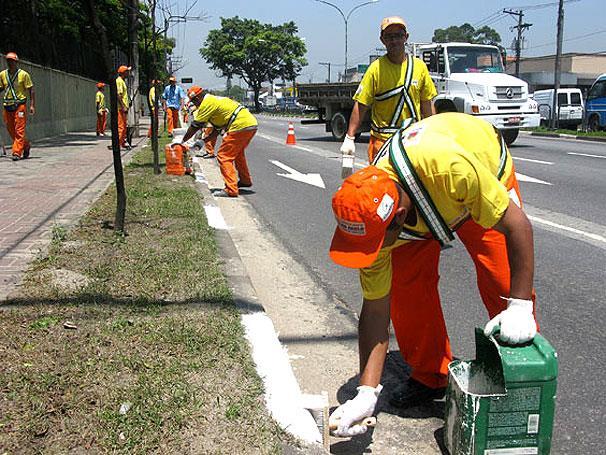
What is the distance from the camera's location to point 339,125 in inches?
827

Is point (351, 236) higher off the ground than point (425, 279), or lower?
→ higher

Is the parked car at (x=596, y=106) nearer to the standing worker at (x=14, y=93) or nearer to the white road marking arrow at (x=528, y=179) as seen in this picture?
the white road marking arrow at (x=528, y=179)

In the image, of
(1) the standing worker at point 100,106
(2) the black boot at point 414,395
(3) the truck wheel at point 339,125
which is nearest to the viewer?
(2) the black boot at point 414,395

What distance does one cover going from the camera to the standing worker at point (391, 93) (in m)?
5.73

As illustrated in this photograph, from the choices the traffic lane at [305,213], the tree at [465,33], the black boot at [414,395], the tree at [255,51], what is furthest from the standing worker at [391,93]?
the tree at [465,33]

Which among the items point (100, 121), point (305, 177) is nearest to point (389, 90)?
point (305, 177)

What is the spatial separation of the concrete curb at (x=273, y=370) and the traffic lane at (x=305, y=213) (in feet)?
2.76

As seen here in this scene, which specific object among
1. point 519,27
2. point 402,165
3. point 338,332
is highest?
point 519,27

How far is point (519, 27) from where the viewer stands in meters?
47.8

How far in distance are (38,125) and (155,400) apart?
17664 millimetres

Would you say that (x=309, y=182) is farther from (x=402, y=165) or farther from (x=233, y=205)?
(x=402, y=165)

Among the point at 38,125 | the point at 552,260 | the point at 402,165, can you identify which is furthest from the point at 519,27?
the point at 402,165

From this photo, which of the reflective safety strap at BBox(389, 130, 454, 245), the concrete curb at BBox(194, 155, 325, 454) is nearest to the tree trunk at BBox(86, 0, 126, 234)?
the concrete curb at BBox(194, 155, 325, 454)

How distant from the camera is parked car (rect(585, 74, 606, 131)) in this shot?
89.7 feet
